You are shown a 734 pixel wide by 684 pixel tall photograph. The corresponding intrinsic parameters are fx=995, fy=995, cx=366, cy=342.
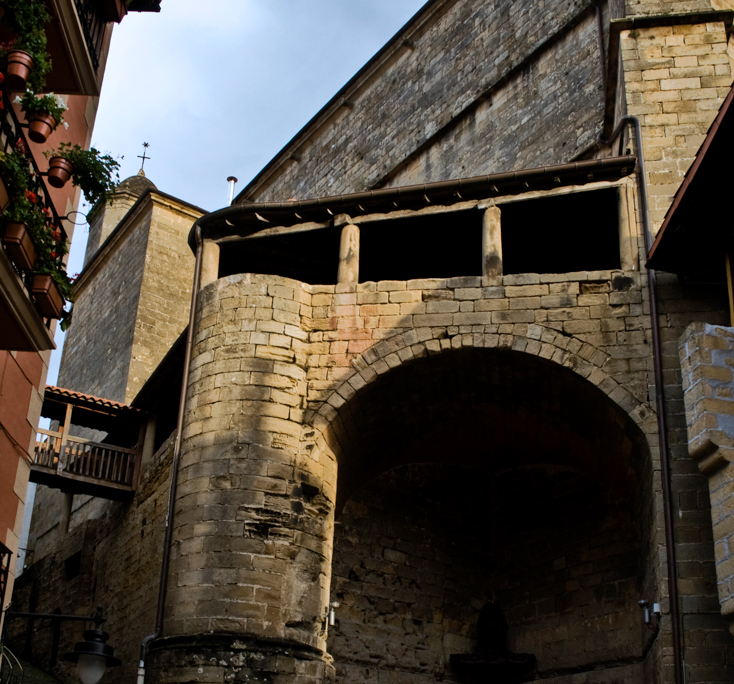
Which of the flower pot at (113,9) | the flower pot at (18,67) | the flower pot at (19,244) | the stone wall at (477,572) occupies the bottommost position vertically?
the stone wall at (477,572)

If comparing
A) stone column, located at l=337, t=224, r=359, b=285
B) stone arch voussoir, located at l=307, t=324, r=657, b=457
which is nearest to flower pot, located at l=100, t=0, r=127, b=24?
stone column, located at l=337, t=224, r=359, b=285

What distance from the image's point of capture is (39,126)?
728cm

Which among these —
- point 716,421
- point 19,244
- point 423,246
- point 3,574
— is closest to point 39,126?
point 19,244

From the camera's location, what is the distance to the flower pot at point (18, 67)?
23.0ft

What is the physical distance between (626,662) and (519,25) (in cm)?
950

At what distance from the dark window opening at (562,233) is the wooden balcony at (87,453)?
598 centimetres

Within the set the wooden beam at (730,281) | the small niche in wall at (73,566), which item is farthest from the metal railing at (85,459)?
the wooden beam at (730,281)

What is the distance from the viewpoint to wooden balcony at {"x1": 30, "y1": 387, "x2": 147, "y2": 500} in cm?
1338

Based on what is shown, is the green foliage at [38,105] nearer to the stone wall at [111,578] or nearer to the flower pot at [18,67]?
the flower pot at [18,67]

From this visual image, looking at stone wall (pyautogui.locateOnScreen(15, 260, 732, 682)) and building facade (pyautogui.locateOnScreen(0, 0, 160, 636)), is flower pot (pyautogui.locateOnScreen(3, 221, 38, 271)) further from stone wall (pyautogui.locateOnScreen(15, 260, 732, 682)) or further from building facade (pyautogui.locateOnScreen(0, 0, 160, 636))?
stone wall (pyautogui.locateOnScreen(15, 260, 732, 682))

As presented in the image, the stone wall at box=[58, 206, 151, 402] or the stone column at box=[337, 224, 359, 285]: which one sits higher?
the stone wall at box=[58, 206, 151, 402]

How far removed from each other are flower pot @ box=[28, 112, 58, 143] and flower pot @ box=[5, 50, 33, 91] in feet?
0.86

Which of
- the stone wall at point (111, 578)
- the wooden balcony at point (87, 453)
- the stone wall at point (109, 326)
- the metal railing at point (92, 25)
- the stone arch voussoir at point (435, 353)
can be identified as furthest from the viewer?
the stone wall at point (109, 326)

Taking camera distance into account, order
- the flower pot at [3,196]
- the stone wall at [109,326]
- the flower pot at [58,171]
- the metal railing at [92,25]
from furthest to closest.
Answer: the stone wall at [109,326], the metal railing at [92,25], the flower pot at [58,171], the flower pot at [3,196]
